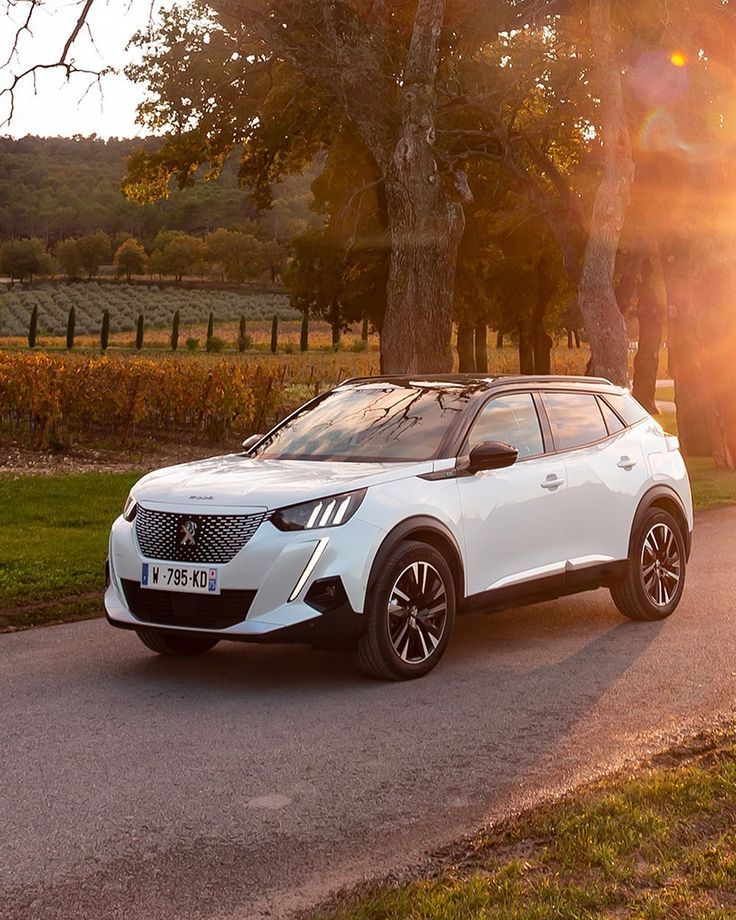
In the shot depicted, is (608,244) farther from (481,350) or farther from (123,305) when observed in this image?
(123,305)

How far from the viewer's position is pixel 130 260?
13825cm

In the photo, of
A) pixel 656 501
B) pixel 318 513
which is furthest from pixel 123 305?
pixel 318 513

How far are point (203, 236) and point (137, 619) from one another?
533 feet

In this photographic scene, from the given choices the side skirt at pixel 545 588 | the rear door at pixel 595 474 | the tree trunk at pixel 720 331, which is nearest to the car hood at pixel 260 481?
the side skirt at pixel 545 588

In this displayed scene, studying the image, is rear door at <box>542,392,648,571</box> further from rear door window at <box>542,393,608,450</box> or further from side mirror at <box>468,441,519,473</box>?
side mirror at <box>468,441,519,473</box>

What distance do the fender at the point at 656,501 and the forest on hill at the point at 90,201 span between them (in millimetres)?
149564

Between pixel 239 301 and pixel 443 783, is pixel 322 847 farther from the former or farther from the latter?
pixel 239 301

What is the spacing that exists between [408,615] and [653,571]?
2769 mm

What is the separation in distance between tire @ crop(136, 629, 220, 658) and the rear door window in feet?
8.93

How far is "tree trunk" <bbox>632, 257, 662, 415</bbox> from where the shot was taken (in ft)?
119

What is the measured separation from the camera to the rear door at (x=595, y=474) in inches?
351

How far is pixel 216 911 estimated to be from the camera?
4.22 meters

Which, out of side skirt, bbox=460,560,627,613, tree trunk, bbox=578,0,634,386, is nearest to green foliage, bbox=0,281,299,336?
tree trunk, bbox=578,0,634,386

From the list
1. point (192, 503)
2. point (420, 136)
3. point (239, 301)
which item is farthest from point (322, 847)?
point (239, 301)
